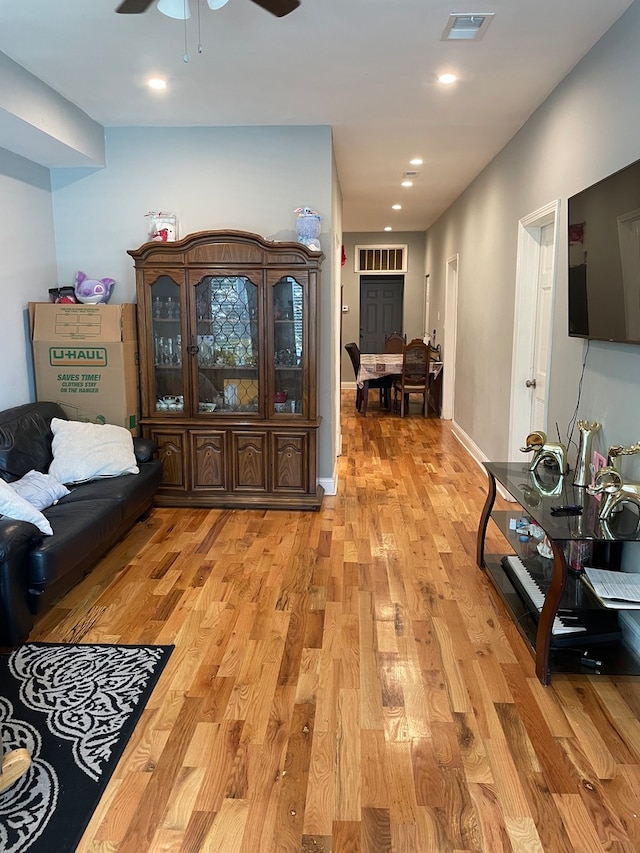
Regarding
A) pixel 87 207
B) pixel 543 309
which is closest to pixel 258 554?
pixel 543 309

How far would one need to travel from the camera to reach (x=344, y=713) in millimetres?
2197

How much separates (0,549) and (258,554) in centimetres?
155

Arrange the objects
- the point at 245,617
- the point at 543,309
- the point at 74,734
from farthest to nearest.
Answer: the point at 543,309 < the point at 245,617 < the point at 74,734

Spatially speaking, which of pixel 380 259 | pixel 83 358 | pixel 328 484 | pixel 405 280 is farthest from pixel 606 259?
pixel 380 259

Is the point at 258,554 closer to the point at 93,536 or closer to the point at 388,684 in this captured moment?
the point at 93,536

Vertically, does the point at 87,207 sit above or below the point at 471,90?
below

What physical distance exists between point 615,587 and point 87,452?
9.51 feet

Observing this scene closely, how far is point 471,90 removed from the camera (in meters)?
3.59

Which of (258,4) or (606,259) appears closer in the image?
(258,4)

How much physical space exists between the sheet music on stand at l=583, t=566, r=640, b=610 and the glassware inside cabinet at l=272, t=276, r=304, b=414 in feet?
7.76

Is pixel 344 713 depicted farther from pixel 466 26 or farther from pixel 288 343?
pixel 466 26

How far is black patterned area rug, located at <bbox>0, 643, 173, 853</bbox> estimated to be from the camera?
1.71 meters

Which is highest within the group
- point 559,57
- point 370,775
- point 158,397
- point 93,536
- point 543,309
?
point 559,57

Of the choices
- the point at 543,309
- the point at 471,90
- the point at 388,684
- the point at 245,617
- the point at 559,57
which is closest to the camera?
the point at 388,684
